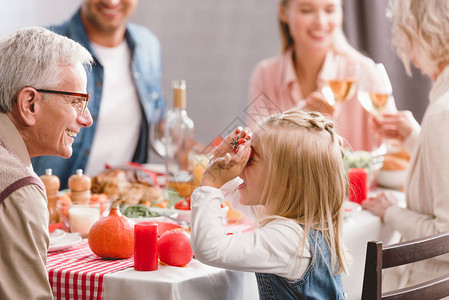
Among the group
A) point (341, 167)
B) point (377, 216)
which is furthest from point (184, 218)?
point (377, 216)

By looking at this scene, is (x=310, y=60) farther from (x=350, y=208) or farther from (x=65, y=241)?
(x=65, y=241)

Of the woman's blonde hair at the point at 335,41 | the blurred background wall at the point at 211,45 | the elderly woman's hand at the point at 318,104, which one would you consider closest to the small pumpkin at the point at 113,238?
the elderly woman's hand at the point at 318,104

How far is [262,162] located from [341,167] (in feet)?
0.69

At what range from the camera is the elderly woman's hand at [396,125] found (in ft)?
9.21

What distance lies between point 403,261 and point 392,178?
1.43 metres

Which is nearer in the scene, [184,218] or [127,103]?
[184,218]

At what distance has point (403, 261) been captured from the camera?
161 centimetres

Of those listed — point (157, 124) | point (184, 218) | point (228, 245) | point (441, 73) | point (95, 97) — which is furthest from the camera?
point (95, 97)

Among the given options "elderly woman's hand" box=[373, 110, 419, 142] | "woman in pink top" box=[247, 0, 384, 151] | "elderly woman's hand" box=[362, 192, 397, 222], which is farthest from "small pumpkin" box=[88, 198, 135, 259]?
"woman in pink top" box=[247, 0, 384, 151]

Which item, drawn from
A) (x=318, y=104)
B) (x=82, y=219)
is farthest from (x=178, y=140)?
(x=82, y=219)

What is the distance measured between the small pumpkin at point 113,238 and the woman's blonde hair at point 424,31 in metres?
1.29

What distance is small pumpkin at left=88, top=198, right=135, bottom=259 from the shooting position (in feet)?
5.74

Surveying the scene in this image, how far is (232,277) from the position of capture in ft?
5.80

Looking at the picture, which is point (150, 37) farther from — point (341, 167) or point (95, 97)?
point (341, 167)
